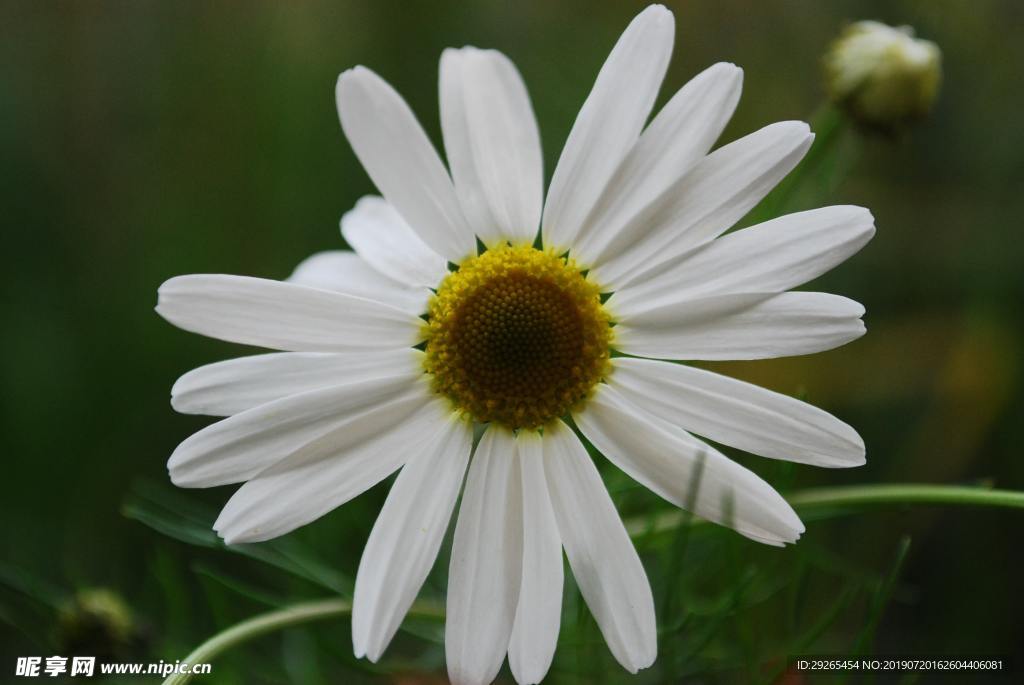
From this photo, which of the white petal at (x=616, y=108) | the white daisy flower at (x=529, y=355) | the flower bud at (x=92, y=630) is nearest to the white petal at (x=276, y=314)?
the white daisy flower at (x=529, y=355)

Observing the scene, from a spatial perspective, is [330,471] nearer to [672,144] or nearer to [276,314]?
[276,314]

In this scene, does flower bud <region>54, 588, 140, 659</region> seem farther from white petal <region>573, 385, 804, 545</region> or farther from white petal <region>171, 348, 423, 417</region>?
white petal <region>573, 385, 804, 545</region>

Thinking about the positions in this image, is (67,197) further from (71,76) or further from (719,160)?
(719,160)

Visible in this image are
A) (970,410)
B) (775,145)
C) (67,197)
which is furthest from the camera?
(67,197)

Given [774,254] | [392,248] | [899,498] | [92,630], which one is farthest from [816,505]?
[92,630]

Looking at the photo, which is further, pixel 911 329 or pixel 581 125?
pixel 911 329

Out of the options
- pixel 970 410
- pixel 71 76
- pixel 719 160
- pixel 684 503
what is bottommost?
pixel 970 410

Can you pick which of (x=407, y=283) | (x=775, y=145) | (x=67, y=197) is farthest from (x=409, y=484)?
(x=67, y=197)
